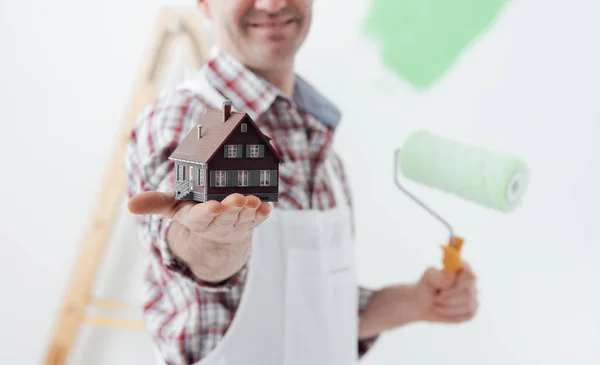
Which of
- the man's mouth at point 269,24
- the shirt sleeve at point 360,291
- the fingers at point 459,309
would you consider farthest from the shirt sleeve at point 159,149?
the fingers at point 459,309

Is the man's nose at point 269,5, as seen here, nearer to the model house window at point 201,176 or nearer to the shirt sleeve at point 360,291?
the shirt sleeve at point 360,291

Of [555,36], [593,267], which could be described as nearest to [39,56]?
[555,36]

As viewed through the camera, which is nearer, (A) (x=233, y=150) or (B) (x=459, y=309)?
(A) (x=233, y=150)

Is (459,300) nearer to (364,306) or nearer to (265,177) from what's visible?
(364,306)

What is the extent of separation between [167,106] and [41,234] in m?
0.58

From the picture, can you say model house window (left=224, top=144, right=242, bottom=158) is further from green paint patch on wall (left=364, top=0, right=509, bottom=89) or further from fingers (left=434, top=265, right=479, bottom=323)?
green paint patch on wall (left=364, top=0, right=509, bottom=89)

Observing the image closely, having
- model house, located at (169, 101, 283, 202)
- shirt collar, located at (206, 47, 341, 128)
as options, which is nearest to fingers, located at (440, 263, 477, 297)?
shirt collar, located at (206, 47, 341, 128)

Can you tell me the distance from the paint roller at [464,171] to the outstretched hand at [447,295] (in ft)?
0.08

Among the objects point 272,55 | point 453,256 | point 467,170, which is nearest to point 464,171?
point 467,170

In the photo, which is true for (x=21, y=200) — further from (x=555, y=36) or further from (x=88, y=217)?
(x=555, y=36)

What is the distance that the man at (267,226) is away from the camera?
2.66ft

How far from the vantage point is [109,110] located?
1.31 meters

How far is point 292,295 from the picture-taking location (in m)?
0.87

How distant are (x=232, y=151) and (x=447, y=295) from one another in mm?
534
